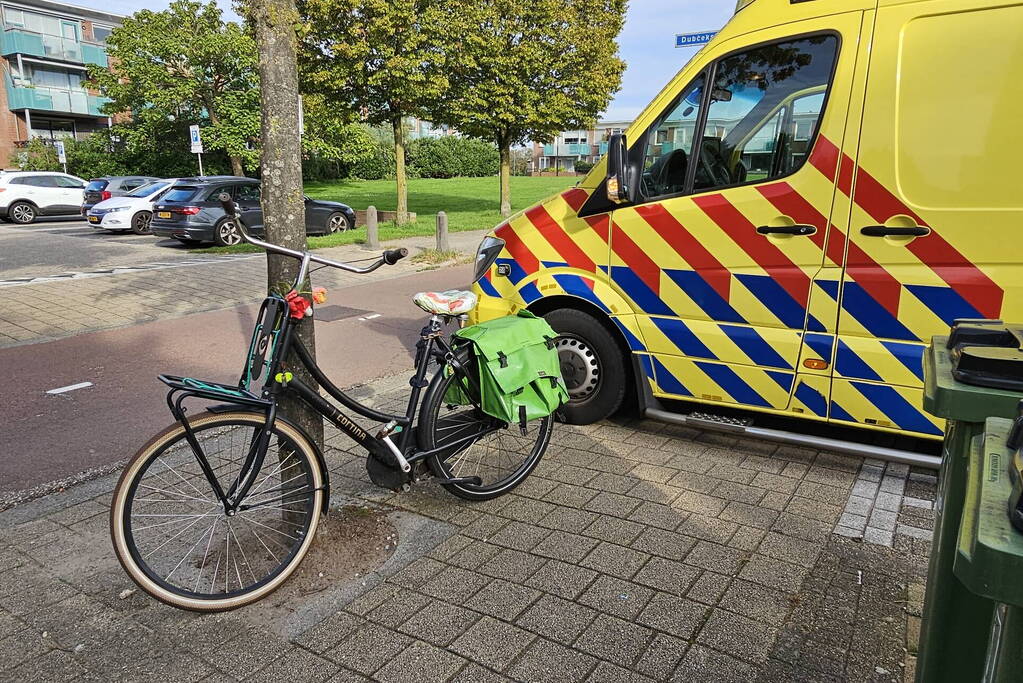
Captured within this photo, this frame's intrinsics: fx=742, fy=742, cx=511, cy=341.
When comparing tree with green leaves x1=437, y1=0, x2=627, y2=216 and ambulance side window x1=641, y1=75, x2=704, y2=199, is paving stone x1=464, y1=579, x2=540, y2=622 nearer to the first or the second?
ambulance side window x1=641, y1=75, x2=704, y2=199

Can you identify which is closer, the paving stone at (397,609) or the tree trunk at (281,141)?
the paving stone at (397,609)

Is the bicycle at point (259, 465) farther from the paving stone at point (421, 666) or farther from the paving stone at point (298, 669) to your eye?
the paving stone at point (421, 666)

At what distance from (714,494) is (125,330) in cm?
697

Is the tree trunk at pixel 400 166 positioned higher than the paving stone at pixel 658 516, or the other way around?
the tree trunk at pixel 400 166

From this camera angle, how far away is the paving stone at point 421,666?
253cm

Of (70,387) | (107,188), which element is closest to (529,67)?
Result: (107,188)

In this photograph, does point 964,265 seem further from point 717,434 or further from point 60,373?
point 60,373

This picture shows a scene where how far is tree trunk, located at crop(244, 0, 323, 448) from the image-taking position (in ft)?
10.6

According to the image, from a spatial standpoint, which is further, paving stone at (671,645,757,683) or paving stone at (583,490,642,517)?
paving stone at (583,490,642,517)

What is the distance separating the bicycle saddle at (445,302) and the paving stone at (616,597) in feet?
4.71

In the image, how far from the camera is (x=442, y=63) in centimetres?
1852

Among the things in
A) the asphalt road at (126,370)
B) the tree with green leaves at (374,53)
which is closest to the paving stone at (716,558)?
the asphalt road at (126,370)

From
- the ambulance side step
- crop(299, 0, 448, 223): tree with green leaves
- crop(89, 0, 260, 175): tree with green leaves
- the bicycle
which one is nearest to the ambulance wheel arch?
the ambulance side step

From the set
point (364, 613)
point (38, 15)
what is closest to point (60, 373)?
point (364, 613)
